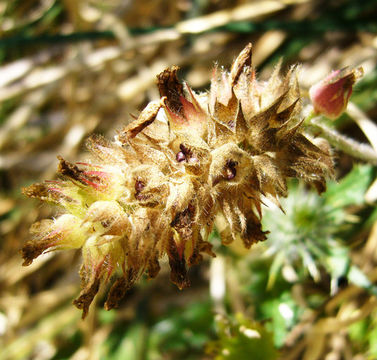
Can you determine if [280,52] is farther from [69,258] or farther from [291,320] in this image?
[69,258]

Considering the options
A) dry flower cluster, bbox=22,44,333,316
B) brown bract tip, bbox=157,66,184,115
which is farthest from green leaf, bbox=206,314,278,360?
brown bract tip, bbox=157,66,184,115

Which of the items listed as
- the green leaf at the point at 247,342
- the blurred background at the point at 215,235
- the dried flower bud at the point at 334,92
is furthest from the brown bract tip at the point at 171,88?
the green leaf at the point at 247,342

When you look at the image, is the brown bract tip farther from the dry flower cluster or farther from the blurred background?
the blurred background

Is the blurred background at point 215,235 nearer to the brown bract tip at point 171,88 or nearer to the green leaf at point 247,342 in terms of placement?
the green leaf at point 247,342

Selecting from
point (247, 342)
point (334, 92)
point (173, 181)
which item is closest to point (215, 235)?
point (173, 181)

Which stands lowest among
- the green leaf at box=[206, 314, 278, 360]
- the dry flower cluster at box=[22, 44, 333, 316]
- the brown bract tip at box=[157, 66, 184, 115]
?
the green leaf at box=[206, 314, 278, 360]

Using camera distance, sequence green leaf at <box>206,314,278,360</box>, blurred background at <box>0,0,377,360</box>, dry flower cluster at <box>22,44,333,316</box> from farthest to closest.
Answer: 1. blurred background at <box>0,0,377,360</box>
2. green leaf at <box>206,314,278,360</box>
3. dry flower cluster at <box>22,44,333,316</box>
